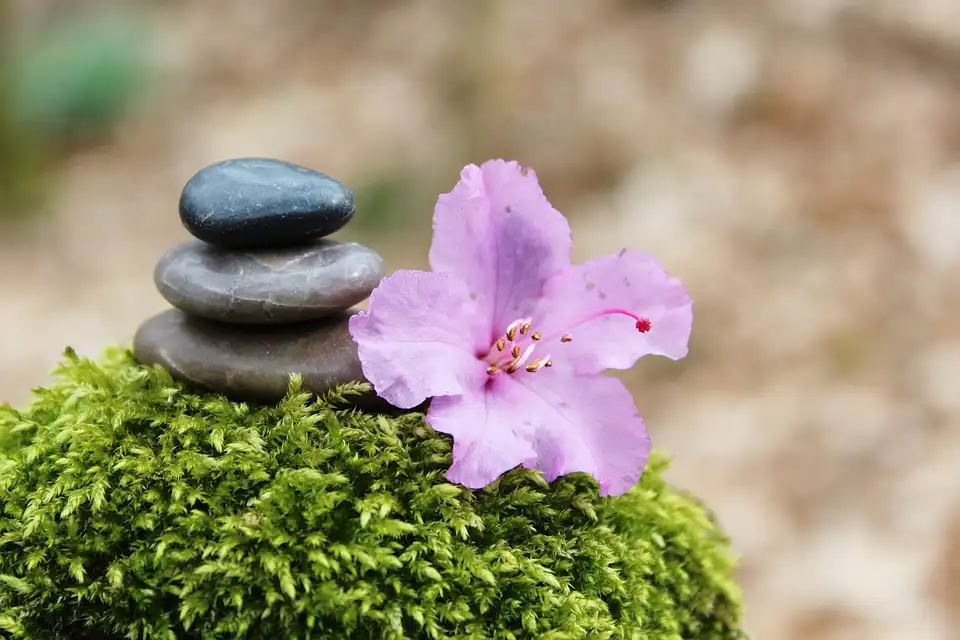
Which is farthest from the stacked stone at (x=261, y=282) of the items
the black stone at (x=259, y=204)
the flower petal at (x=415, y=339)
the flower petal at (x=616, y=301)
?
the flower petal at (x=616, y=301)

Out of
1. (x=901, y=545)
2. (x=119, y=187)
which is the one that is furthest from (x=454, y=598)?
(x=119, y=187)

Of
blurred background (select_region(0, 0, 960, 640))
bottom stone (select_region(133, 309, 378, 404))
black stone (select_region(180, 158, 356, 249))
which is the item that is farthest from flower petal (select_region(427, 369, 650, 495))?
blurred background (select_region(0, 0, 960, 640))

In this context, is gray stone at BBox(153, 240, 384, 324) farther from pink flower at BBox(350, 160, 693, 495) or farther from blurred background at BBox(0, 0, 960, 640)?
blurred background at BBox(0, 0, 960, 640)

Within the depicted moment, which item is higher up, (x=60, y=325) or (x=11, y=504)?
(x=60, y=325)

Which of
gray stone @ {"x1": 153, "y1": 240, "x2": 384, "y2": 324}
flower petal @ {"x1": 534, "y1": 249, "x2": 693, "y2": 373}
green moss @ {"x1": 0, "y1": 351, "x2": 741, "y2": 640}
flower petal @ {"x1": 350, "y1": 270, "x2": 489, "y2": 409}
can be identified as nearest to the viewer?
green moss @ {"x1": 0, "y1": 351, "x2": 741, "y2": 640}

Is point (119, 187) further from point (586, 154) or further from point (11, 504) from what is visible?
point (11, 504)

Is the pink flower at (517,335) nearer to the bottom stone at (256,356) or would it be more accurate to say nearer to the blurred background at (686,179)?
the bottom stone at (256,356)
